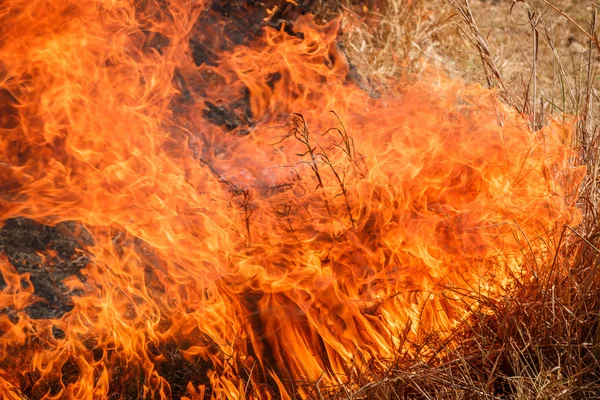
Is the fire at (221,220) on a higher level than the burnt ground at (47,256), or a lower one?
higher

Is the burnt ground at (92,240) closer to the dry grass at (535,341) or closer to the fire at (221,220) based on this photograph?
the fire at (221,220)

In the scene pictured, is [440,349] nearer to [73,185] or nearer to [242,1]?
[73,185]

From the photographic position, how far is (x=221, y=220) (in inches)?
124

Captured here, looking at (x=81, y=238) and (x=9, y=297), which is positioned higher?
(x=81, y=238)

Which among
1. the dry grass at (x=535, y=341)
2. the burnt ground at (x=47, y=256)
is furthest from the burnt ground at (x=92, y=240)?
the dry grass at (x=535, y=341)

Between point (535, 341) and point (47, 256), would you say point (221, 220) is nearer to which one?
point (47, 256)

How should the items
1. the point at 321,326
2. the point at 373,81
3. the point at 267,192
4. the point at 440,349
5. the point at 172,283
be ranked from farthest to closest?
the point at 373,81 → the point at 267,192 → the point at 172,283 → the point at 321,326 → the point at 440,349

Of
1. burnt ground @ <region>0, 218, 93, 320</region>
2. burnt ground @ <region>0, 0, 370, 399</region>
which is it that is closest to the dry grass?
burnt ground @ <region>0, 0, 370, 399</region>

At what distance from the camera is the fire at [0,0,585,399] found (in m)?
2.65

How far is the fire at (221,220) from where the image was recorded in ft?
8.68

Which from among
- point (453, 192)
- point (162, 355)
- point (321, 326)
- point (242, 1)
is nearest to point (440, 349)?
point (321, 326)

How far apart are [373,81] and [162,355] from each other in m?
3.13

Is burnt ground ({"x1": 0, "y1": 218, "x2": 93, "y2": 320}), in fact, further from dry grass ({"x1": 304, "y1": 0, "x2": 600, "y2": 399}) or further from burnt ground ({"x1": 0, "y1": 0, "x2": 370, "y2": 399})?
dry grass ({"x1": 304, "y1": 0, "x2": 600, "y2": 399})

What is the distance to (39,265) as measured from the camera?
3279 millimetres
